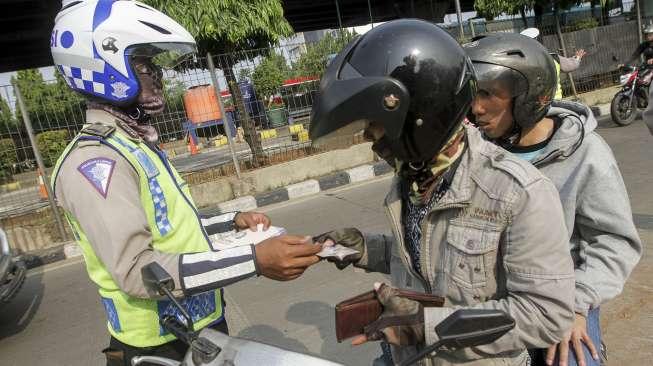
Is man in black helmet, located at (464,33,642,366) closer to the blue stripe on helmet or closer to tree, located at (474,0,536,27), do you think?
the blue stripe on helmet

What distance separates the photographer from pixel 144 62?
5.51 ft

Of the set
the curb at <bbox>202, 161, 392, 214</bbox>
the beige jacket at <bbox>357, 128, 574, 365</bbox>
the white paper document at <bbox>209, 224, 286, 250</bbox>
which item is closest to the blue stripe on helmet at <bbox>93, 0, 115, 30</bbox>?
the white paper document at <bbox>209, 224, 286, 250</bbox>

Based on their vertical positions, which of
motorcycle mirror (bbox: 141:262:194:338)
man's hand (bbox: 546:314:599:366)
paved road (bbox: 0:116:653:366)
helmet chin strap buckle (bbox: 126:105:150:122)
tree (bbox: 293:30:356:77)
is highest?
tree (bbox: 293:30:356:77)

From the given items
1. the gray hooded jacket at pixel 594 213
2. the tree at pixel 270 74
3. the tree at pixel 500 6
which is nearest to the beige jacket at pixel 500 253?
the gray hooded jacket at pixel 594 213

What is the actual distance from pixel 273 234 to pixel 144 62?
77cm

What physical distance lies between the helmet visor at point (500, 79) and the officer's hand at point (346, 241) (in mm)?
651

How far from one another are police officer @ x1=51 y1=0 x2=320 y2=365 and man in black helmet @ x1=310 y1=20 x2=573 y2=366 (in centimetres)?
37

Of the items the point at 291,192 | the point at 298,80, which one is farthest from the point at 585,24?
the point at 291,192

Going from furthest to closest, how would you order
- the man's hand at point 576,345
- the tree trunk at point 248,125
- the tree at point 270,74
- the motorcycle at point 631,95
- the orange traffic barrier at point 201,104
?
1. the motorcycle at point 631,95
2. the tree trunk at point 248,125
3. the tree at point 270,74
4. the orange traffic barrier at point 201,104
5. the man's hand at point 576,345

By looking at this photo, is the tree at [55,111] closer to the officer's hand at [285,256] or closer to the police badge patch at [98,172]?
the police badge patch at [98,172]

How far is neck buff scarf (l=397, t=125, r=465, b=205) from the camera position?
1.21m

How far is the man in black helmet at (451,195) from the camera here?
105cm

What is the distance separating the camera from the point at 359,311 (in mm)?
1034

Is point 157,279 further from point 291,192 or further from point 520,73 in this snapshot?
point 291,192
